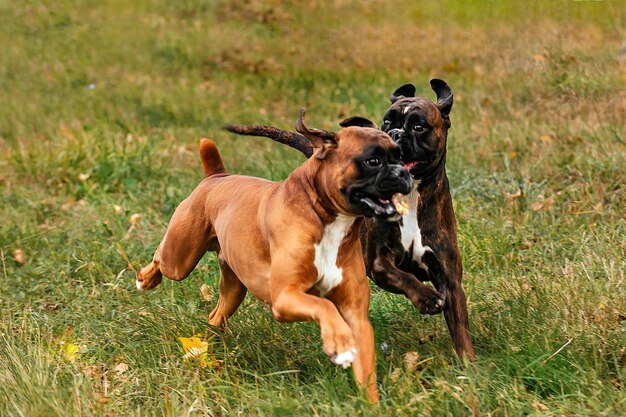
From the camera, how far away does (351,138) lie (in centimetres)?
452

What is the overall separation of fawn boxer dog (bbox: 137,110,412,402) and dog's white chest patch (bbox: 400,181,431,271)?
0.45 m

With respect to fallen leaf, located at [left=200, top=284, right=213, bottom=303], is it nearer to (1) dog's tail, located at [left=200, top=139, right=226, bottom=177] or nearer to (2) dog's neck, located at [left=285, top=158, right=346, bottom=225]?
(1) dog's tail, located at [left=200, top=139, right=226, bottom=177]

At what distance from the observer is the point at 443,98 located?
17.8 feet

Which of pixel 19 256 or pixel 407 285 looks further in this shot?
pixel 19 256

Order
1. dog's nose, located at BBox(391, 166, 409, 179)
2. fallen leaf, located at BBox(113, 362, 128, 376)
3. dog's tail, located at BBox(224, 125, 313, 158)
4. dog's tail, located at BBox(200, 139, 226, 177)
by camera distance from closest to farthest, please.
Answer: dog's nose, located at BBox(391, 166, 409, 179), fallen leaf, located at BBox(113, 362, 128, 376), dog's tail, located at BBox(224, 125, 313, 158), dog's tail, located at BBox(200, 139, 226, 177)

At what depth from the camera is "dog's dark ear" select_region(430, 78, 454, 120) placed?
530 centimetres

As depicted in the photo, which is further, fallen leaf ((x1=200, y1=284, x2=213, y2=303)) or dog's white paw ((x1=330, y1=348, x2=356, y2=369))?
fallen leaf ((x1=200, y1=284, x2=213, y2=303))

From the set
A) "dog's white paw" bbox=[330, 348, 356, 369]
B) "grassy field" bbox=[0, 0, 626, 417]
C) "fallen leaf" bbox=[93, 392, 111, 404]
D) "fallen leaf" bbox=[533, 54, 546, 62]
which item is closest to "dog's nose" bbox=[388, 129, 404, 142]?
"grassy field" bbox=[0, 0, 626, 417]

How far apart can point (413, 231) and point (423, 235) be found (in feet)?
0.18

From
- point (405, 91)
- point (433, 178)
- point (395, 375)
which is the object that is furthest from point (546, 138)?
point (395, 375)

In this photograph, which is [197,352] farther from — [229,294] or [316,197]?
[316,197]

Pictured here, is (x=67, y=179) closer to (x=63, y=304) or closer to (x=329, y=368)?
(x=63, y=304)

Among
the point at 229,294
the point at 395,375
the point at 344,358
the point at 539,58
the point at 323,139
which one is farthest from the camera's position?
the point at 539,58

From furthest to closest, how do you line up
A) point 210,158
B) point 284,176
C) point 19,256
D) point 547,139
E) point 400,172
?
1. point 547,139
2. point 284,176
3. point 19,256
4. point 210,158
5. point 400,172
